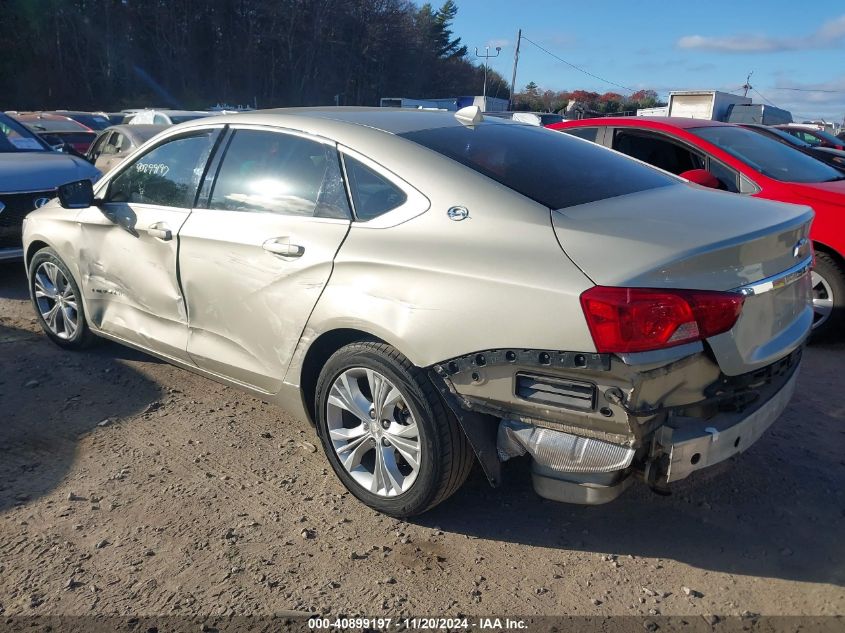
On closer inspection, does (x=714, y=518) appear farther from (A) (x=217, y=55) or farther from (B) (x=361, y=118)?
(A) (x=217, y=55)

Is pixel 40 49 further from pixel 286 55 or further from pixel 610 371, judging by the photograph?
pixel 610 371

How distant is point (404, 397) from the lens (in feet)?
9.27

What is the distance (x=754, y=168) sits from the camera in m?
5.55

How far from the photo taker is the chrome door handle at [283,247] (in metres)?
3.16

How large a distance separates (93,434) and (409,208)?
2.27 m

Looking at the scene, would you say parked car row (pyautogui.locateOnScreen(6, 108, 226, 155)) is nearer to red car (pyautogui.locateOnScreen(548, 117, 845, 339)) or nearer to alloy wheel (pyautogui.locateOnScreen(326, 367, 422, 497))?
red car (pyautogui.locateOnScreen(548, 117, 845, 339))

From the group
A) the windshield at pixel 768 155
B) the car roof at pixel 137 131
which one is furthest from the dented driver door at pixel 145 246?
the car roof at pixel 137 131

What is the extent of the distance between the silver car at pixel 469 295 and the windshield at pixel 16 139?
4.75m

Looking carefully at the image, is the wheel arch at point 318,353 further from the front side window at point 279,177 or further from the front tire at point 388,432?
the front side window at point 279,177

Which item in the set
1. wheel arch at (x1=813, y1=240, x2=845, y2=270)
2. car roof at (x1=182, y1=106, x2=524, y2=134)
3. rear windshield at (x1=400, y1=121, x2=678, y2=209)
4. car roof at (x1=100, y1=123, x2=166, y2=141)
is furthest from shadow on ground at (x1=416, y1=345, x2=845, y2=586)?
car roof at (x1=100, y1=123, x2=166, y2=141)

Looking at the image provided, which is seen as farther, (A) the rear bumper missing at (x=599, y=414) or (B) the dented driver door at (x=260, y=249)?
(B) the dented driver door at (x=260, y=249)

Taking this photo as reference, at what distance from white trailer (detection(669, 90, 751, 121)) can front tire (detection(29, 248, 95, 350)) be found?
81.6 ft

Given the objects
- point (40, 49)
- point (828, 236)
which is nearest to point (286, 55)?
point (40, 49)

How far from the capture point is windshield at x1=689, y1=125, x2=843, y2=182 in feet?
18.3
